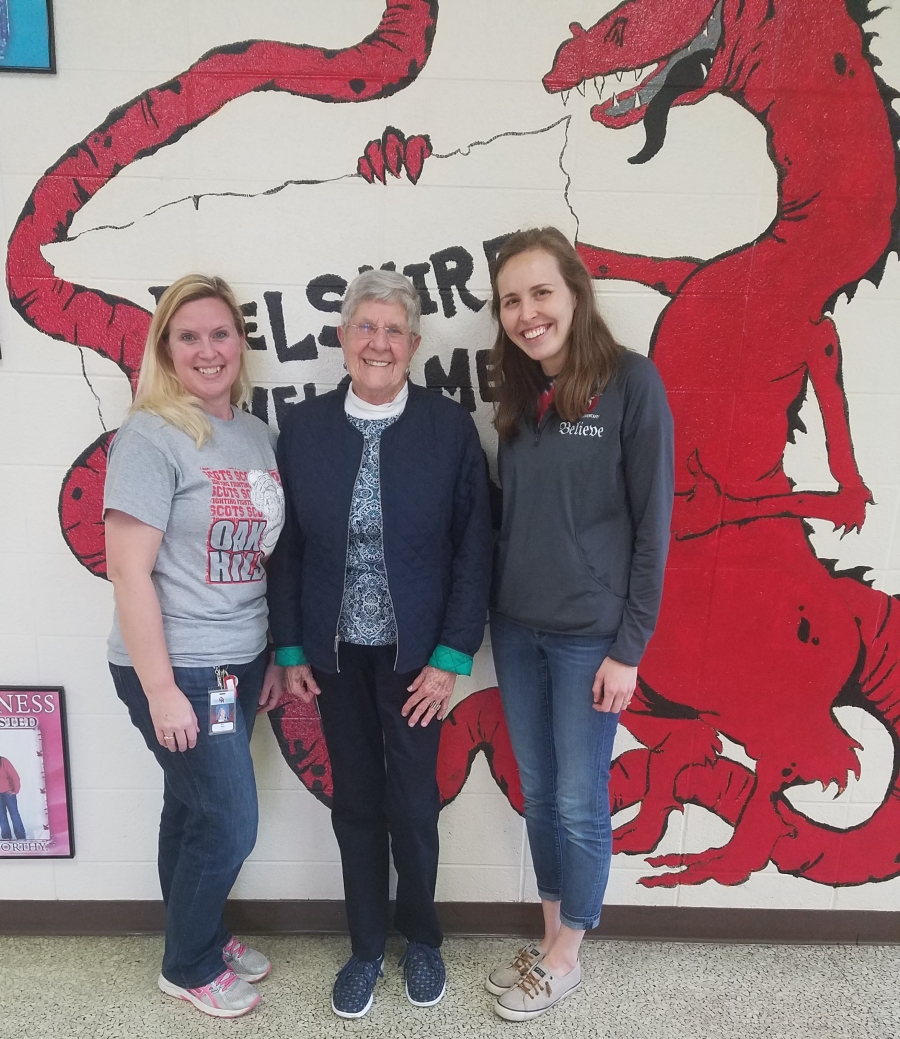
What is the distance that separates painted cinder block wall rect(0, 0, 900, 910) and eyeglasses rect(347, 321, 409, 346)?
0.73 feet

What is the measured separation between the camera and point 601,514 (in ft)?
4.85

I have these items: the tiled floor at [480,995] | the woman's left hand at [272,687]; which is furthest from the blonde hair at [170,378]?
the tiled floor at [480,995]

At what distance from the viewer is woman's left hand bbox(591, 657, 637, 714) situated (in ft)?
4.91

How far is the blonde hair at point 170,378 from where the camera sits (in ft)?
4.71

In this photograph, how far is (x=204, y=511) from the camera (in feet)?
4.70

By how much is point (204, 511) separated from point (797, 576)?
1.47 m

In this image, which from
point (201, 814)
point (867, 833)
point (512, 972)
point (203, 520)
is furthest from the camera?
point (867, 833)

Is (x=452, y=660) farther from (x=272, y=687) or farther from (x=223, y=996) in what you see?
(x=223, y=996)

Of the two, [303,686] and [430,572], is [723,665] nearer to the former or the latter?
[430,572]

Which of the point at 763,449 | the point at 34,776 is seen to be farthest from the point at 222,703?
the point at 763,449

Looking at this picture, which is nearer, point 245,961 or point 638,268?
point 638,268

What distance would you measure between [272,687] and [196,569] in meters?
0.41

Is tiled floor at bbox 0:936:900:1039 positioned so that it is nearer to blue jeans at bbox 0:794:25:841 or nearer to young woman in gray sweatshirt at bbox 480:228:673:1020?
young woman in gray sweatshirt at bbox 480:228:673:1020

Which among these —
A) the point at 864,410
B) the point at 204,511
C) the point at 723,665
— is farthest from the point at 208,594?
the point at 864,410
